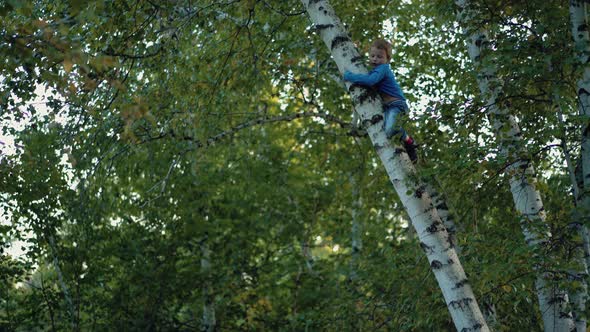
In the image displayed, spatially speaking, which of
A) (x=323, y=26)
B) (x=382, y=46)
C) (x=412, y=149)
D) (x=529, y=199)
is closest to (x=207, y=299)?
(x=529, y=199)

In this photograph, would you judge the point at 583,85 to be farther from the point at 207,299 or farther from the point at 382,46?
the point at 207,299

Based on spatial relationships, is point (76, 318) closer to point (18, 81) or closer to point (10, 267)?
point (10, 267)

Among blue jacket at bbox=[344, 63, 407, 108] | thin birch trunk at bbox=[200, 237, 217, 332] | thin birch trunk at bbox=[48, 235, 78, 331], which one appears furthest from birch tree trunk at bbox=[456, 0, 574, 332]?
thin birch trunk at bbox=[48, 235, 78, 331]

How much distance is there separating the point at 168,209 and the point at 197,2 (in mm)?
6703

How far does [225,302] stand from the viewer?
1575cm

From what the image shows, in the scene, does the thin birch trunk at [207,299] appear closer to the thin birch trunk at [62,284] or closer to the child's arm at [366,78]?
the thin birch trunk at [62,284]

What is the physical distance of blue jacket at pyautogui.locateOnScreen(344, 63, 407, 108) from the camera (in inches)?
229

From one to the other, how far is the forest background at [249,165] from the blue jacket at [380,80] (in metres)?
0.24

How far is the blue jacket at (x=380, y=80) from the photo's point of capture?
581 cm

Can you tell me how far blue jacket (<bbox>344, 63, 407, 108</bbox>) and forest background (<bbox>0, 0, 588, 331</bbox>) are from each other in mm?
243

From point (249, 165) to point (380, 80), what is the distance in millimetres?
9325

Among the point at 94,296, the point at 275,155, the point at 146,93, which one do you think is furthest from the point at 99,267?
the point at 146,93

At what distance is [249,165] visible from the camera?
49.7 ft

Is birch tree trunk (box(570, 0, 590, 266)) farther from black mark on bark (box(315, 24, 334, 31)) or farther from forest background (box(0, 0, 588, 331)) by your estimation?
black mark on bark (box(315, 24, 334, 31))
